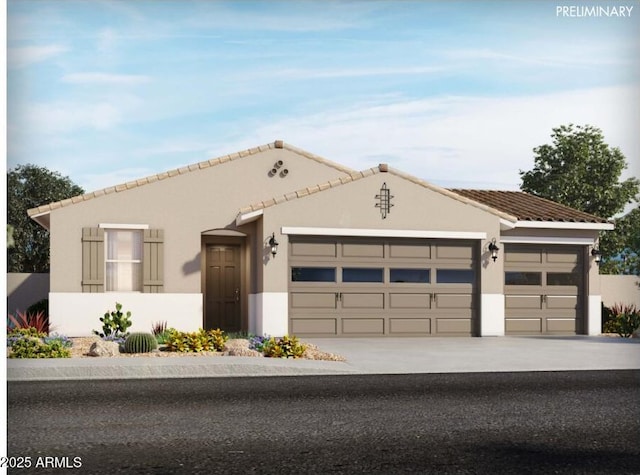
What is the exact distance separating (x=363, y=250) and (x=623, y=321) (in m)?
7.47

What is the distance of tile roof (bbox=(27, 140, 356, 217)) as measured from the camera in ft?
66.9

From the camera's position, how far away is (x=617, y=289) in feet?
89.6

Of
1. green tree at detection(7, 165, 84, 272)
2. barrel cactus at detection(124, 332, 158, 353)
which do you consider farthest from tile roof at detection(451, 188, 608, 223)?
green tree at detection(7, 165, 84, 272)

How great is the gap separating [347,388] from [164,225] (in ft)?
34.9

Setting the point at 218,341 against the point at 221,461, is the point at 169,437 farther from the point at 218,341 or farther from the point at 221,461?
the point at 218,341

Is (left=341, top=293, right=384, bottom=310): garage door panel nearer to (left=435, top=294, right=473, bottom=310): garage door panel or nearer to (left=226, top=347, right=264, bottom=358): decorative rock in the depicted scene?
(left=435, top=294, right=473, bottom=310): garage door panel

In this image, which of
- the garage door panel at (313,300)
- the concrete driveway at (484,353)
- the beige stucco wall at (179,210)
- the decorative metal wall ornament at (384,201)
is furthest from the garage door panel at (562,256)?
the beige stucco wall at (179,210)

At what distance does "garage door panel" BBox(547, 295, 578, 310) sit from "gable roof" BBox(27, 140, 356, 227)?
653cm

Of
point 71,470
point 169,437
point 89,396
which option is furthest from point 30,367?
point 71,470

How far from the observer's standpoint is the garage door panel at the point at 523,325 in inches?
859

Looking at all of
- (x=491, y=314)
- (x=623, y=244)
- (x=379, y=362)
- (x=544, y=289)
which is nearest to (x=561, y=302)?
(x=544, y=289)

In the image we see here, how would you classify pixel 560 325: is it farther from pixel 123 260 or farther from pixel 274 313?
pixel 123 260

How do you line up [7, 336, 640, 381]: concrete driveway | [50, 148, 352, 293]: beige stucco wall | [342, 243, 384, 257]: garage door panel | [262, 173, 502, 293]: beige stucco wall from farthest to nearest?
[342, 243, 384, 257]: garage door panel < [50, 148, 352, 293]: beige stucco wall < [262, 173, 502, 293]: beige stucco wall < [7, 336, 640, 381]: concrete driveway

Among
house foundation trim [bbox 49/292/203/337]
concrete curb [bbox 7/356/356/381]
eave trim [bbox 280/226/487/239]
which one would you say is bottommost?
concrete curb [bbox 7/356/356/381]
